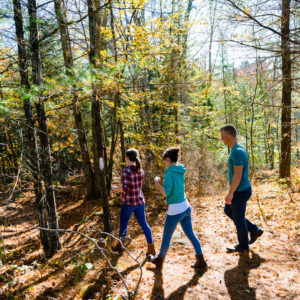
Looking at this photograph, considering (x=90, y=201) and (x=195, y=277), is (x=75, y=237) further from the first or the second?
(x=195, y=277)

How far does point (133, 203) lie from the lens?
12.7 ft

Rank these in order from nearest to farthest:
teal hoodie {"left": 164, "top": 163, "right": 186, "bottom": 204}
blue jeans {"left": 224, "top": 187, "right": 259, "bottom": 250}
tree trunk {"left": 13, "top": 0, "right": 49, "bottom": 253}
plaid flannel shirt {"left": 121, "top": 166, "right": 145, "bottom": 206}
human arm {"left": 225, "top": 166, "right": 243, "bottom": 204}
A: teal hoodie {"left": 164, "top": 163, "right": 186, "bottom": 204} → human arm {"left": 225, "top": 166, "right": 243, "bottom": 204} → blue jeans {"left": 224, "top": 187, "right": 259, "bottom": 250} → plaid flannel shirt {"left": 121, "top": 166, "right": 145, "bottom": 206} → tree trunk {"left": 13, "top": 0, "right": 49, "bottom": 253}

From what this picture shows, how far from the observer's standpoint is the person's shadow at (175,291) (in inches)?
114

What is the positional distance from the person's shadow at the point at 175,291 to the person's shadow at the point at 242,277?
0.41 m

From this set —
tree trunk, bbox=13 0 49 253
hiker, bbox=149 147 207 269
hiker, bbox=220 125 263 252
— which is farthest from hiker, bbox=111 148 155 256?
tree trunk, bbox=13 0 49 253

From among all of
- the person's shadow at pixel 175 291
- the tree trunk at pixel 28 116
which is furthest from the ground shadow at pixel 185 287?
the tree trunk at pixel 28 116

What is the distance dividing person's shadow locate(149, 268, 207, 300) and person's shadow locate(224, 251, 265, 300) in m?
0.41

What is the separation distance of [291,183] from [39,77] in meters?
8.93

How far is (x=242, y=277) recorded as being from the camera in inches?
126

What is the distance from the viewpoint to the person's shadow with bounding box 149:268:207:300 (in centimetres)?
290

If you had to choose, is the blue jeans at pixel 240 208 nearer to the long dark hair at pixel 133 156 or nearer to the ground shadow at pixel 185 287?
the ground shadow at pixel 185 287

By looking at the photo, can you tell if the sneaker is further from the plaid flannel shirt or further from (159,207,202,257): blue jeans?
the plaid flannel shirt

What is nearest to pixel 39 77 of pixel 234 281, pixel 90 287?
pixel 90 287

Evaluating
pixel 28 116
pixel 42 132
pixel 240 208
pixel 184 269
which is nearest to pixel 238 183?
pixel 240 208
